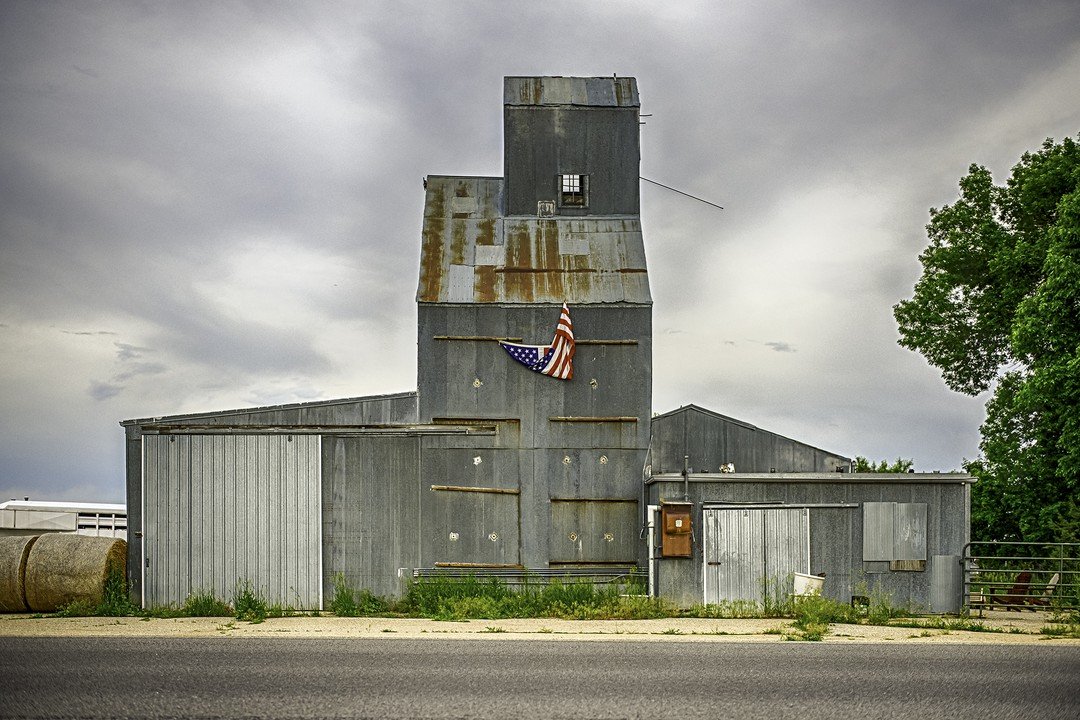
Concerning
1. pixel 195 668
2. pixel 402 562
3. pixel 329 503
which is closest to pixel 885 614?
pixel 402 562

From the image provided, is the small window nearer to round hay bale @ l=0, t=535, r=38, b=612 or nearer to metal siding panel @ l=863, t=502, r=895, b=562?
metal siding panel @ l=863, t=502, r=895, b=562

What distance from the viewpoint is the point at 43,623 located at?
1661 cm

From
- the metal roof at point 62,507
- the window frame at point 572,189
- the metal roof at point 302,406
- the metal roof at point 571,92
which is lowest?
the metal roof at point 62,507

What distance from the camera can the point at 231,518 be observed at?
1903 centimetres

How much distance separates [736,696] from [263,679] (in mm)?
4770

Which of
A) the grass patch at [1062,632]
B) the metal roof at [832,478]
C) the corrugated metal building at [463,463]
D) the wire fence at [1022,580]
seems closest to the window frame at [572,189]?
the corrugated metal building at [463,463]

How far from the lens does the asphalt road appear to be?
8.96 metres

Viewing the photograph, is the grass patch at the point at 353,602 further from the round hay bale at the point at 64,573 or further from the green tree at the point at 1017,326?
the green tree at the point at 1017,326

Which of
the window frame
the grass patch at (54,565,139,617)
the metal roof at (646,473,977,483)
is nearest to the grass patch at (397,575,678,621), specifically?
the metal roof at (646,473,977,483)

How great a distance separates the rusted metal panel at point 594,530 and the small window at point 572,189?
7684mm

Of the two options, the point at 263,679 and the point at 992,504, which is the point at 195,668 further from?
the point at 992,504

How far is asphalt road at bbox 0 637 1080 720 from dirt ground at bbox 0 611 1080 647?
987 millimetres

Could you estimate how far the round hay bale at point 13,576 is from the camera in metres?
18.2

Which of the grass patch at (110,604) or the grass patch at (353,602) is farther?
the grass patch at (353,602)
